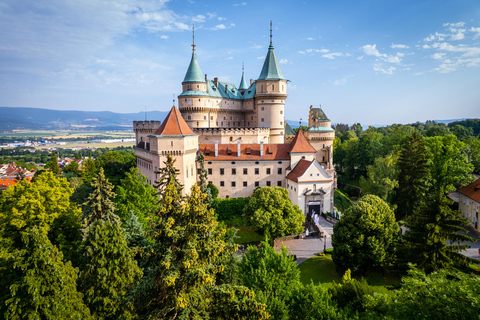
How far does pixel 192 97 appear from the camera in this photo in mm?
57156

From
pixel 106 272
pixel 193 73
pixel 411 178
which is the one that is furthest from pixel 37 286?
pixel 193 73

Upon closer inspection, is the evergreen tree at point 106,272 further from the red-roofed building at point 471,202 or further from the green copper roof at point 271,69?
the green copper roof at point 271,69

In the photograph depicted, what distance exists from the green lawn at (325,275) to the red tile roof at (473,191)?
794 inches

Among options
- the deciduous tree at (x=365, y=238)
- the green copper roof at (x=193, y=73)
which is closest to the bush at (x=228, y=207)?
the deciduous tree at (x=365, y=238)

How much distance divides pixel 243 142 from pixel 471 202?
34.7 m

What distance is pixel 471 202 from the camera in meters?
41.2

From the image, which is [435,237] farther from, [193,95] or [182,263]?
[193,95]

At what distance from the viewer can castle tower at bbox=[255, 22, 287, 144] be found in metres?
57.8

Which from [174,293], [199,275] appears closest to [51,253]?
[174,293]

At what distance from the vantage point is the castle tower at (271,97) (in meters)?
57.8

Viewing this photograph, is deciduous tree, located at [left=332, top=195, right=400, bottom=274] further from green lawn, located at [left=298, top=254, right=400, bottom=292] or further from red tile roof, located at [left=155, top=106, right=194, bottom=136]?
red tile roof, located at [left=155, top=106, right=194, bottom=136]

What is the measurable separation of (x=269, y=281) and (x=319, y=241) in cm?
2069

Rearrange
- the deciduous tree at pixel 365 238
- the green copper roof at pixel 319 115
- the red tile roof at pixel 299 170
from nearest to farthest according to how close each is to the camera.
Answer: the deciduous tree at pixel 365 238, the red tile roof at pixel 299 170, the green copper roof at pixel 319 115

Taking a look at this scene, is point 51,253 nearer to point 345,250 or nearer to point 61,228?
point 61,228
